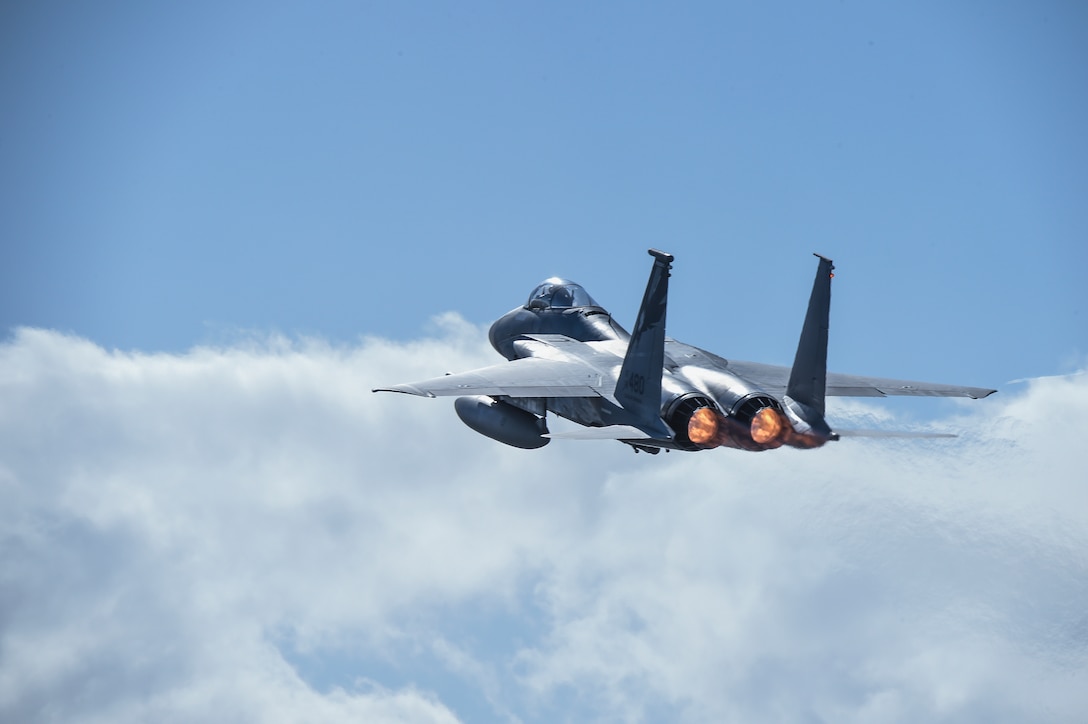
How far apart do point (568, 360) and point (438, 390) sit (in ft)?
16.0

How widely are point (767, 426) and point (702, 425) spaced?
70.0 inches

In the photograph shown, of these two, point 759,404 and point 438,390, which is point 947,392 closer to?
point 759,404

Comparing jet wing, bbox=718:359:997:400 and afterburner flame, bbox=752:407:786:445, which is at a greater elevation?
Result: jet wing, bbox=718:359:997:400

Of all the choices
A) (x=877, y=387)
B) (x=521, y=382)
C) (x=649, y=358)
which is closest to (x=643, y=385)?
(x=649, y=358)

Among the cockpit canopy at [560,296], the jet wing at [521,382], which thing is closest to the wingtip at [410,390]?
the jet wing at [521,382]

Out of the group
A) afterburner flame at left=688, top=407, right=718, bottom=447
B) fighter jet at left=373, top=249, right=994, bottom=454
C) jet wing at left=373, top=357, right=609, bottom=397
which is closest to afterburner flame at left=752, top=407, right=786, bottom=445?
fighter jet at left=373, top=249, right=994, bottom=454

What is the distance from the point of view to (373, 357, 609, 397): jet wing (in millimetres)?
39719

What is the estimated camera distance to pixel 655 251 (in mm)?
36500

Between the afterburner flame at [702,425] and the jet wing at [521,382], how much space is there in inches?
140

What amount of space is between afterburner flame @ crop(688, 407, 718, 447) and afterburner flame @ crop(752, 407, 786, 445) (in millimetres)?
1225

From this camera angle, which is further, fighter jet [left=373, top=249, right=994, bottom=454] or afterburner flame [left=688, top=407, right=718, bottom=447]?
afterburner flame [left=688, top=407, right=718, bottom=447]

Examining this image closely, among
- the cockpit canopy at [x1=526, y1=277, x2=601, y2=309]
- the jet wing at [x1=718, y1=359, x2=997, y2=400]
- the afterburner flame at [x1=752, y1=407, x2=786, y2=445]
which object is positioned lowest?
the afterburner flame at [x1=752, y1=407, x2=786, y2=445]

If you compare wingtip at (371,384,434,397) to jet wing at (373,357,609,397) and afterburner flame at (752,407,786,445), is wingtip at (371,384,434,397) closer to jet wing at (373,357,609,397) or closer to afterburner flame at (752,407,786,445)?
jet wing at (373,357,609,397)

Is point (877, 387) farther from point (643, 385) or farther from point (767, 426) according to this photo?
point (643, 385)
